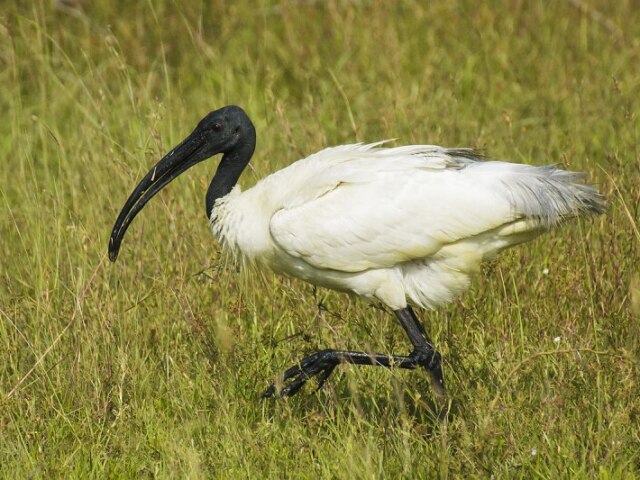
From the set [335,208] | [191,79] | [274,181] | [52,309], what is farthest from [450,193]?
[191,79]

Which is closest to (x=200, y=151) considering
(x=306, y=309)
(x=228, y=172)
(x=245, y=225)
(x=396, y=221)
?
(x=228, y=172)

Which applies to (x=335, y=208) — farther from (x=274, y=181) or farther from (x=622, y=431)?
(x=622, y=431)

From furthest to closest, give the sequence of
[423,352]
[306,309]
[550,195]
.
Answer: [306,309] < [423,352] < [550,195]

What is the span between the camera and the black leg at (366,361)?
4.42 meters

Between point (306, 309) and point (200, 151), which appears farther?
point (306, 309)

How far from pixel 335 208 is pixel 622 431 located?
51.1 inches

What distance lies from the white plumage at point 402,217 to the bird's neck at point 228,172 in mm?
245

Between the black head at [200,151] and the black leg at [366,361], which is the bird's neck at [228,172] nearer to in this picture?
the black head at [200,151]

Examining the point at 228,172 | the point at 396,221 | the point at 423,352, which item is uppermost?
the point at 228,172

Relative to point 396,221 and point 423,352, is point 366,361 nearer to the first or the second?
point 423,352

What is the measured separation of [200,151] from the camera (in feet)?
16.0

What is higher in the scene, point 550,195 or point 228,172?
point 228,172

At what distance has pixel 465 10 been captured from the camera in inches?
331

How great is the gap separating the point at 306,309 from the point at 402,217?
95 cm
